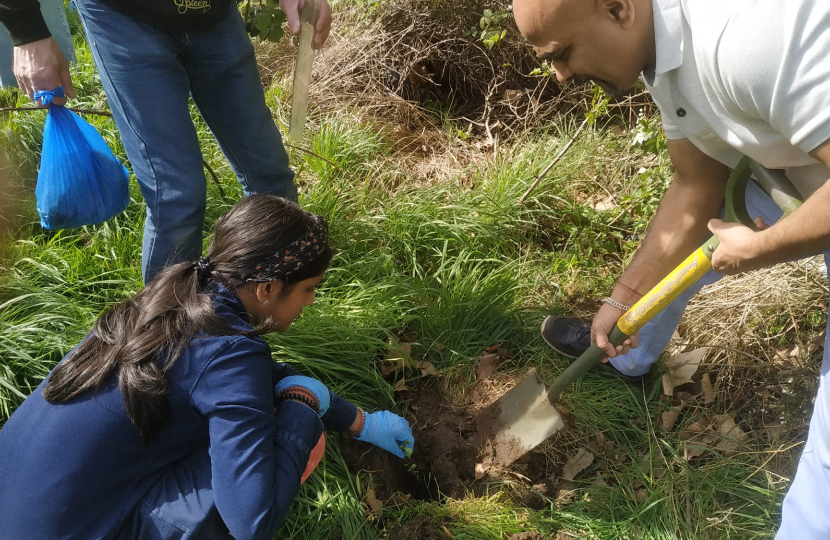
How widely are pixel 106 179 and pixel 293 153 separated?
127cm

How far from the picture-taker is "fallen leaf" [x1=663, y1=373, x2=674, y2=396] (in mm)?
2477

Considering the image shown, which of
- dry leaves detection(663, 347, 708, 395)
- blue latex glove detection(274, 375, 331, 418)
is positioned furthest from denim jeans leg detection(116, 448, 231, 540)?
dry leaves detection(663, 347, 708, 395)

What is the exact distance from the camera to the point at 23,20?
194 cm

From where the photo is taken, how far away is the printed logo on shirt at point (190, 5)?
2016 mm

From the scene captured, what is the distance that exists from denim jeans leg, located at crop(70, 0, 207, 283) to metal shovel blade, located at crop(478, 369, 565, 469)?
1.28 meters

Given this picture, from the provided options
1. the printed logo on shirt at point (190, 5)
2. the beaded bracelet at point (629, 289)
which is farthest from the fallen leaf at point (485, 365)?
the printed logo on shirt at point (190, 5)

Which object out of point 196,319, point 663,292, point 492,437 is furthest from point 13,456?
point 663,292

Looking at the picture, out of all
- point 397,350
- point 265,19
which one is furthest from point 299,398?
point 265,19

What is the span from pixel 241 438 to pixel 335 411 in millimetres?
558

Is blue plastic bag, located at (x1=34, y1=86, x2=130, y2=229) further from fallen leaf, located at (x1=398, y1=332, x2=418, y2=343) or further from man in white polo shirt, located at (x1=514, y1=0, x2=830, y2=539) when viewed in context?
man in white polo shirt, located at (x1=514, y1=0, x2=830, y2=539)

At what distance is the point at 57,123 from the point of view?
7.38 feet

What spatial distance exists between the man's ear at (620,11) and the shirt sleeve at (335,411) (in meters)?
1.37

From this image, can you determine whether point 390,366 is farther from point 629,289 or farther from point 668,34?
point 668,34

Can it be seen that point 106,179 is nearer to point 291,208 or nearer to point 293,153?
point 291,208
